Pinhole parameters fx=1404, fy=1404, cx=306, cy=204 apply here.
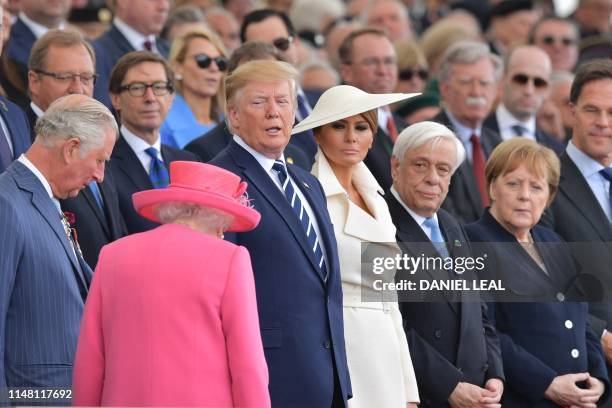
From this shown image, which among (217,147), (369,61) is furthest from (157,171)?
(369,61)

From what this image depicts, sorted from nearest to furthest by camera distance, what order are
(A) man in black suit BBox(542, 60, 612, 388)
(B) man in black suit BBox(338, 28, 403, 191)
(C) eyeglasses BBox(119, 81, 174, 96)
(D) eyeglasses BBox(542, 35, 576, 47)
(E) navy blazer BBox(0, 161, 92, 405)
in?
(E) navy blazer BBox(0, 161, 92, 405) < (C) eyeglasses BBox(119, 81, 174, 96) < (A) man in black suit BBox(542, 60, 612, 388) < (B) man in black suit BBox(338, 28, 403, 191) < (D) eyeglasses BBox(542, 35, 576, 47)

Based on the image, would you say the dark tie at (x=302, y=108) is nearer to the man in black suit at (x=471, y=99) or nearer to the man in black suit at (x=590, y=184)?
the man in black suit at (x=471, y=99)

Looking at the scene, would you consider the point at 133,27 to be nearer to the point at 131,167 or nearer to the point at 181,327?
the point at 131,167

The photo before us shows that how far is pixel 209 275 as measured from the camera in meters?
5.46

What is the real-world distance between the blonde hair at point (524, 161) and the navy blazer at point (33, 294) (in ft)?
10.0

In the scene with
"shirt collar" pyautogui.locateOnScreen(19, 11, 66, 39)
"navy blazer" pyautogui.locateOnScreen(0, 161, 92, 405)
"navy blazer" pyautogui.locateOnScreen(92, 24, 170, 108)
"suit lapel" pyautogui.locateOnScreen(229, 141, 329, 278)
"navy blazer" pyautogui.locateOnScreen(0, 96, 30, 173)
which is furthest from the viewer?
"shirt collar" pyautogui.locateOnScreen(19, 11, 66, 39)

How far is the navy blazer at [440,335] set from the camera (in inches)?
294

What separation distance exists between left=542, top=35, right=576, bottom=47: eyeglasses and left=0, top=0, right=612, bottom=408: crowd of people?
7.35 feet

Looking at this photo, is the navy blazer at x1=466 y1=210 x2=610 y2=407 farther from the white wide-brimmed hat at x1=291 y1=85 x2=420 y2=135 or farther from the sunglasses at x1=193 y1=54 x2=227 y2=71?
the sunglasses at x1=193 y1=54 x2=227 y2=71

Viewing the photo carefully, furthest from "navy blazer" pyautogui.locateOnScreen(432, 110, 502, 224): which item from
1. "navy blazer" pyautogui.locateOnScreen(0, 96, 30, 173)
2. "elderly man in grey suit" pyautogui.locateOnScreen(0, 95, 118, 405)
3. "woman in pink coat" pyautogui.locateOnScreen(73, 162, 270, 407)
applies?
"woman in pink coat" pyautogui.locateOnScreen(73, 162, 270, 407)

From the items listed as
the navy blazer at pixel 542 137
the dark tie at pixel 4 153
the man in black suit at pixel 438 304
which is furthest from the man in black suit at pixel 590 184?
the dark tie at pixel 4 153

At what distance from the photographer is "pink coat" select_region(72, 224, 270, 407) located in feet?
17.9

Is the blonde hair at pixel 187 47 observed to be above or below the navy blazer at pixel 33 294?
above

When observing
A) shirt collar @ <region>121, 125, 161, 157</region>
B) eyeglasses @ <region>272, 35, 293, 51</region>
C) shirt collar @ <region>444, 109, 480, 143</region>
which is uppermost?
eyeglasses @ <region>272, 35, 293, 51</region>
